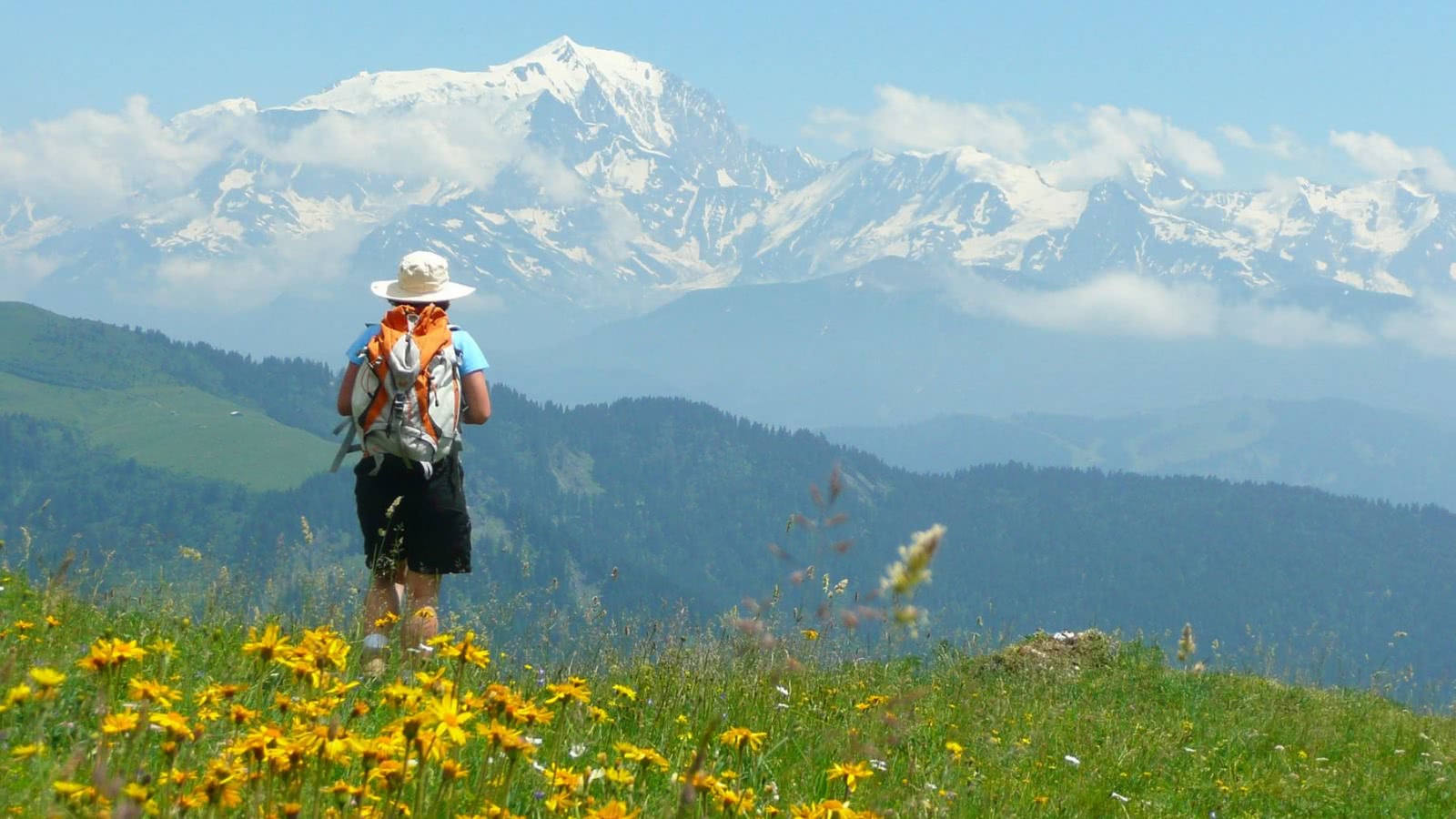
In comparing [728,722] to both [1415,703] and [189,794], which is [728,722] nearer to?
[189,794]

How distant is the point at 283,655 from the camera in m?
2.94

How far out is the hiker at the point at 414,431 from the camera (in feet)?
24.5

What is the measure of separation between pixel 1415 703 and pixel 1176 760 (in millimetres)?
7054

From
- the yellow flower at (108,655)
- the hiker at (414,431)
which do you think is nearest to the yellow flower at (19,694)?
the yellow flower at (108,655)

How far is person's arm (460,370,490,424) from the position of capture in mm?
7902

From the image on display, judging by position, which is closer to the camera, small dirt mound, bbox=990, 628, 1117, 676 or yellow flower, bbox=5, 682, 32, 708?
yellow flower, bbox=5, 682, 32, 708

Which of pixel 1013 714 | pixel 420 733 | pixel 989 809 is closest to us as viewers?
pixel 420 733

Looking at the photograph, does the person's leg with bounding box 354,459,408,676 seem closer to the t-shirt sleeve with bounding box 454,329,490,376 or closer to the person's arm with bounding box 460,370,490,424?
the person's arm with bounding box 460,370,490,424

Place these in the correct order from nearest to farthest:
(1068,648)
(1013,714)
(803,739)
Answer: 1. (803,739)
2. (1013,714)
3. (1068,648)

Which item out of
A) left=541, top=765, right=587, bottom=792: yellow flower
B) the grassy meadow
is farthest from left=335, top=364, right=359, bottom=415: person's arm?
left=541, top=765, right=587, bottom=792: yellow flower

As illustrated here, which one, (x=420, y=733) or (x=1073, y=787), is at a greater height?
(x=420, y=733)

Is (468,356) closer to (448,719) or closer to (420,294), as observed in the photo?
(420,294)

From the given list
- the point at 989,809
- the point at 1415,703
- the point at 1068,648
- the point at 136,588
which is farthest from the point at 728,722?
the point at 1415,703

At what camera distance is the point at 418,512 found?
7859 mm
